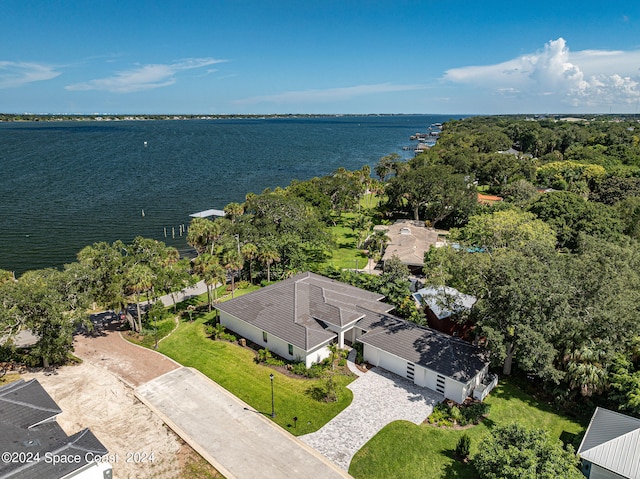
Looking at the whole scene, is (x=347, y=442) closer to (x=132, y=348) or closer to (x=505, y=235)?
(x=132, y=348)

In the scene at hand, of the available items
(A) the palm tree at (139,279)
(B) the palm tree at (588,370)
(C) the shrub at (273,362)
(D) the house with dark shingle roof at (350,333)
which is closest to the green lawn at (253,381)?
(C) the shrub at (273,362)

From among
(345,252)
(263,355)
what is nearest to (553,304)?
(263,355)


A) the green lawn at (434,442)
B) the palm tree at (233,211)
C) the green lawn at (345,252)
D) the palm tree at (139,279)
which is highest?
the palm tree at (233,211)

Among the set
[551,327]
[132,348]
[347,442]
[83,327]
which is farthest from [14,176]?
[551,327]

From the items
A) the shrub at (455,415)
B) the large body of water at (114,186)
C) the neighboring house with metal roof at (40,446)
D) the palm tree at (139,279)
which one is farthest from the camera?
the large body of water at (114,186)

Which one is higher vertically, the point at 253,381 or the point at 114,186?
the point at 114,186

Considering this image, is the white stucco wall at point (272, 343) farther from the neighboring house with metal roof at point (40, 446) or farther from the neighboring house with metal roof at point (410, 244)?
the neighboring house with metal roof at point (410, 244)

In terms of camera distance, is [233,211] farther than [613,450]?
Yes

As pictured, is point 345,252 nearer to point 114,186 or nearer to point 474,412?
point 474,412
